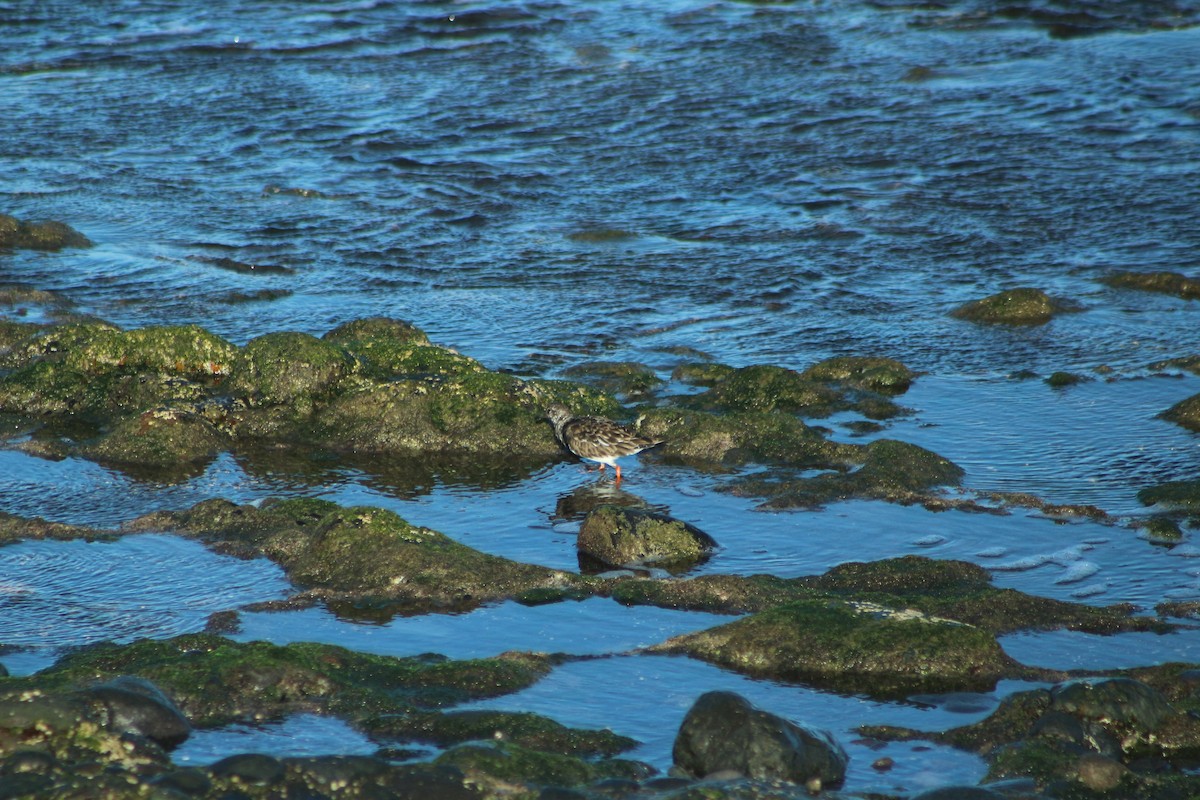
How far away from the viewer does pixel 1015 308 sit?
512 inches

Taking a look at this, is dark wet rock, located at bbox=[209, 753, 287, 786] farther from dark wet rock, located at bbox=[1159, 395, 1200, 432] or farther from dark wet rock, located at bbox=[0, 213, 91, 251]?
dark wet rock, located at bbox=[0, 213, 91, 251]

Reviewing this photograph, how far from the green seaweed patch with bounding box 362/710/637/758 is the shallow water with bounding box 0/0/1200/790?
0.15 meters

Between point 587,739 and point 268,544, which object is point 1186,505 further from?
point 268,544

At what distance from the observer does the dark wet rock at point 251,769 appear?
16.4 ft

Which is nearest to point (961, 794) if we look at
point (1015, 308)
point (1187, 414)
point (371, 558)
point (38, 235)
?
point (371, 558)

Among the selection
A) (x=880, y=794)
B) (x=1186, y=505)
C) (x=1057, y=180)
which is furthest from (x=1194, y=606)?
(x=1057, y=180)

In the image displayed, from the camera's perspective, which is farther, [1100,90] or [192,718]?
[1100,90]

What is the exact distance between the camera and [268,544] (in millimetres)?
8211

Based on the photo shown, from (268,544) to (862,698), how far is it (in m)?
3.76

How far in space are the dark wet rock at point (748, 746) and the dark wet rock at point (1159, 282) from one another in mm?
9486

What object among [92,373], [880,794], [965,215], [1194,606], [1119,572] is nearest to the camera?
[880,794]

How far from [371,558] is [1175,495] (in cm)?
519

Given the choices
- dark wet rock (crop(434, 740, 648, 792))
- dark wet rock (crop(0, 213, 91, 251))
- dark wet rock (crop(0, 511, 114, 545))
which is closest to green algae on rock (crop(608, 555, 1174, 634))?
dark wet rock (crop(434, 740, 648, 792))

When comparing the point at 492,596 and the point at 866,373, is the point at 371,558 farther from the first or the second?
the point at 866,373
